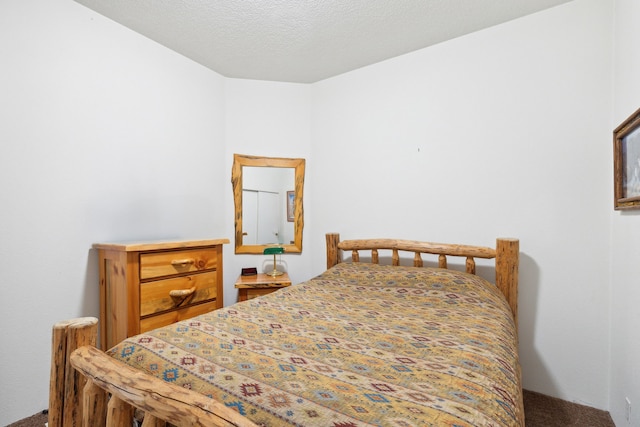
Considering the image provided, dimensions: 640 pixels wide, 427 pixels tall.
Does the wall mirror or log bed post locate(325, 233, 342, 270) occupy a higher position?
the wall mirror

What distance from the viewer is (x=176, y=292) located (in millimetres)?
1835

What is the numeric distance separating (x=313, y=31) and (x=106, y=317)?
8.10ft

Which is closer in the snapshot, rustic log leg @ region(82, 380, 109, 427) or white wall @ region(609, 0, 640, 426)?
rustic log leg @ region(82, 380, 109, 427)

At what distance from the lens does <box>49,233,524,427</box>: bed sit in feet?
2.21

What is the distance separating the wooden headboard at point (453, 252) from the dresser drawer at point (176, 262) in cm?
103

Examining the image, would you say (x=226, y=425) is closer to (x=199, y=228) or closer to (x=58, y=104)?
(x=58, y=104)

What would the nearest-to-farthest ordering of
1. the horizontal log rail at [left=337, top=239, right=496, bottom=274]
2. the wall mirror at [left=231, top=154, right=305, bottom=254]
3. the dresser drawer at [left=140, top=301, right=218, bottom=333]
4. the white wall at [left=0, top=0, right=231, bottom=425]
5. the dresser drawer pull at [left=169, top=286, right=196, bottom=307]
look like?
the white wall at [left=0, top=0, right=231, bottom=425]
the dresser drawer at [left=140, top=301, right=218, bottom=333]
the dresser drawer pull at [left=169, top=286, right=196, bottom=307]
the horizontal log rail at [left=337, top=239, right=496, bottom=274]
the wall mirror at [left=231, top=154, right=305, bottom=254]

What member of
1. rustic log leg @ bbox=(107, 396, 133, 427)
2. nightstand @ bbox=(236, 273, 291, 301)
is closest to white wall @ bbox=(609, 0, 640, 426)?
rustic log leg @ bbox=(107, 396, 133, 427)

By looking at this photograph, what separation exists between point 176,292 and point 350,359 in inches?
51.7

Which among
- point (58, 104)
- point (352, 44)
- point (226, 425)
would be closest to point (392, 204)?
point (352, 44)

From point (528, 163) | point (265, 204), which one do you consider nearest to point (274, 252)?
point (265, 204)

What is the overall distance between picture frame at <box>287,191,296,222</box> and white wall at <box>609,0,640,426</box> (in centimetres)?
238

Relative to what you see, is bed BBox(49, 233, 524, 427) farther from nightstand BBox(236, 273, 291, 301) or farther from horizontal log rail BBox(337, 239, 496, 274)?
nightstand BBox(236, 273, 291, 301)

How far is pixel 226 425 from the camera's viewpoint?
55cm
